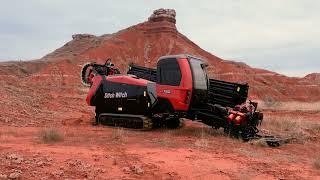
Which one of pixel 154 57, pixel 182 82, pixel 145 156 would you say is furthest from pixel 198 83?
pixel 154 57

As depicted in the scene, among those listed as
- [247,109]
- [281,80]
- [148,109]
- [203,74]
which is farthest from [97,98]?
[281,80]

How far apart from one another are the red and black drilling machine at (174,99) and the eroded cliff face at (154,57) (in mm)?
44465

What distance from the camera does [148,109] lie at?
1750 cm

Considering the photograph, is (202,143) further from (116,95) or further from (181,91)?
(116,95)

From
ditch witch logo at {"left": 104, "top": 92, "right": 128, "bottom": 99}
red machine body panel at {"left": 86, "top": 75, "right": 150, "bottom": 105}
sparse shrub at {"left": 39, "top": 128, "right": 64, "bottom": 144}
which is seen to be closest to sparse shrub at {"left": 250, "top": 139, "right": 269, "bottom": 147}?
red machine body panel at {"left": 86, "top": 75, "right": 150, "bottom": 105}

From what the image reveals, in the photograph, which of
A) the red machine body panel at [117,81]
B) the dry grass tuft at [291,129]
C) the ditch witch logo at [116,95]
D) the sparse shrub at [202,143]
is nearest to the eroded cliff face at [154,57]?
the dry grass tuft at [291,129]

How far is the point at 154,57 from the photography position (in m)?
75.7

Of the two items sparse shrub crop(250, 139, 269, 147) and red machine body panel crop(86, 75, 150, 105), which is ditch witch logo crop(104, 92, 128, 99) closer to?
red machine body panel crop(86, 75, 150, 105)

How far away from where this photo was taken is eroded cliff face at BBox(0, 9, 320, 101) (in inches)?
2606

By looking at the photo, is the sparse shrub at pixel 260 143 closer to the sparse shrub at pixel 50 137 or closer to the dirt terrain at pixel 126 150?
the dirt terrain at pixel 126 150

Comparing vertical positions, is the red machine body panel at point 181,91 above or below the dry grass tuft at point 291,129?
above

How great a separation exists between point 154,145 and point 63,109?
1225 centimetres

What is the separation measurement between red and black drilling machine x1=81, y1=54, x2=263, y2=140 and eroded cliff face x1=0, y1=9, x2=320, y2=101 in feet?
146

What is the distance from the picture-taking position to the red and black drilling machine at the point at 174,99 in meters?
16.4
